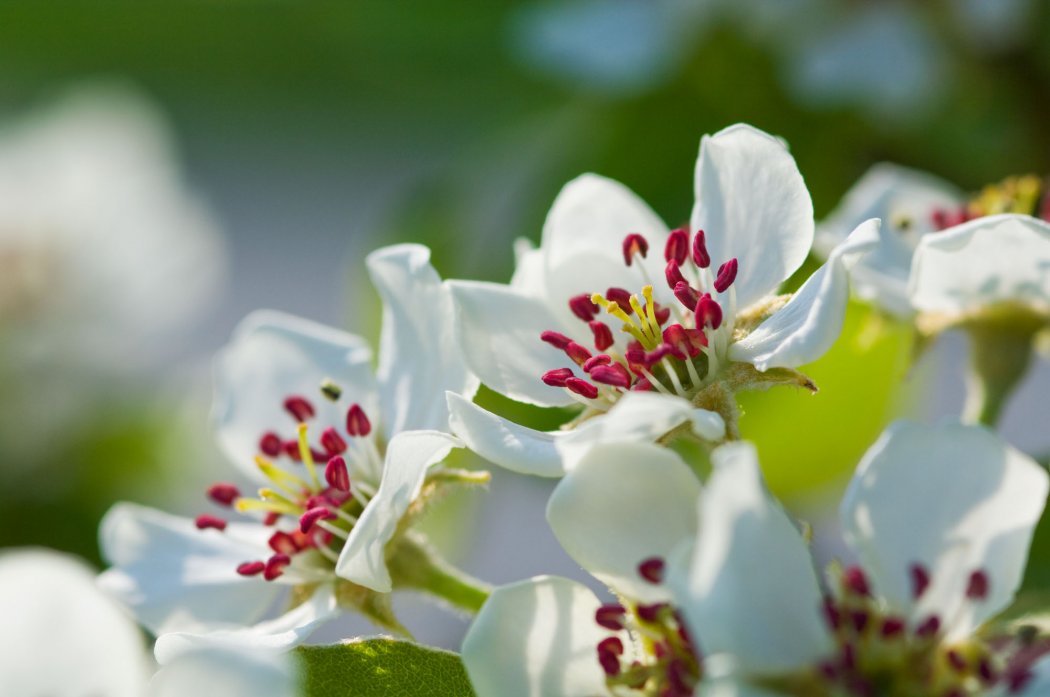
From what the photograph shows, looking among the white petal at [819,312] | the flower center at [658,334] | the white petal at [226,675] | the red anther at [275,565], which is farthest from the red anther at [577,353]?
the white petal at [226,675]

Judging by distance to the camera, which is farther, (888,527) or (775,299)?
(775,299)

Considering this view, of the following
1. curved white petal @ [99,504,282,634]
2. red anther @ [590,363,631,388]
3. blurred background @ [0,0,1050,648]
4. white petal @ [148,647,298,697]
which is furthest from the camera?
blurred background @ [0,0,1050,648]

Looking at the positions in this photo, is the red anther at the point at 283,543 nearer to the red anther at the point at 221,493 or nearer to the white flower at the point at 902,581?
the red anther at the point at 221,493

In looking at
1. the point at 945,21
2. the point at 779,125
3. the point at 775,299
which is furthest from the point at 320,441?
the point at 945,21

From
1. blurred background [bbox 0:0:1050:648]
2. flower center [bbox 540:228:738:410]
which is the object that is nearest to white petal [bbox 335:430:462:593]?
flower center [bbox 540:228:738:410]

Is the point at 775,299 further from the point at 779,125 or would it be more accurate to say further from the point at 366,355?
the point at 779,125

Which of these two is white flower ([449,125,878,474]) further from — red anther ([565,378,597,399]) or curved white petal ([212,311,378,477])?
curved white petal ([212,311,378,477])

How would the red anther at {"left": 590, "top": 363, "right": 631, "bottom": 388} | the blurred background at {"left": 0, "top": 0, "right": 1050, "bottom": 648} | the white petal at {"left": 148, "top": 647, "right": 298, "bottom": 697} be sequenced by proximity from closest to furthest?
1. the white petal at {"left": 148, "top": 647, "right": 298, "bottom": 697}
2. the red anther at {"left": 590, "top": 363, "right": 631, "bottom": 388}
3. the blurred background at {"left": 0, "top": 0, "right": 1050, "bottom": 648}
